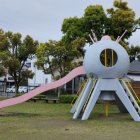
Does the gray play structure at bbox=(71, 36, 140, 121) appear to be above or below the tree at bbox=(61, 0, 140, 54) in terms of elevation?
below

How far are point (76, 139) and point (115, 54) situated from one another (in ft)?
24.4

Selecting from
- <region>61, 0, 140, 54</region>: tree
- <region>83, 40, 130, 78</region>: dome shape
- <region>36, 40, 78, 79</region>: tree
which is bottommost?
<region>83, 40, 130, 78</region>: dome shape

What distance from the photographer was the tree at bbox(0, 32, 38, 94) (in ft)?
132

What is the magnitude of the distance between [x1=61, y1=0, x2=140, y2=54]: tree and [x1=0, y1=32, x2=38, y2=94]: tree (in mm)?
8126

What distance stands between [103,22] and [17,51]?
38.2 ft

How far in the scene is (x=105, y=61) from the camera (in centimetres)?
1906

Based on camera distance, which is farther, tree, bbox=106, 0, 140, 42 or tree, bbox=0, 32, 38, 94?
tree, bbox=0, 32, 38, 94

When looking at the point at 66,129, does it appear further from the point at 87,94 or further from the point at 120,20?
the point at 120,20

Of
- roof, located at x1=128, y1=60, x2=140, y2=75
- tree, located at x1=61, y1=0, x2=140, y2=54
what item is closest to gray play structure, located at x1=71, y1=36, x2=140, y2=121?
tree, located at x1=61, y1=0, x2=140, y2=54

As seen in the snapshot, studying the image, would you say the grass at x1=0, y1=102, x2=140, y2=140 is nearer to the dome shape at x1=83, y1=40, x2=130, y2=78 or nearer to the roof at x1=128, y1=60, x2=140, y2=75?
the dome shape at x1=83, y1=40, x2=130, y2=78

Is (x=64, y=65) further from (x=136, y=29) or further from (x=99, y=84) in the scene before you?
(x=99, y=84)

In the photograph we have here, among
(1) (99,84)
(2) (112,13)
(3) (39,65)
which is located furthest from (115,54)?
(3) (39,65)

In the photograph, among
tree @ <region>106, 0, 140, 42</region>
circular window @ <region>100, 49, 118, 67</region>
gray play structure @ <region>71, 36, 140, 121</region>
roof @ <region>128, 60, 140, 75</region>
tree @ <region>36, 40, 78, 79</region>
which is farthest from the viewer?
tree @ <region>36, 40, 78, 79</region>

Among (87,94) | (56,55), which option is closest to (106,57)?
(87,94)
